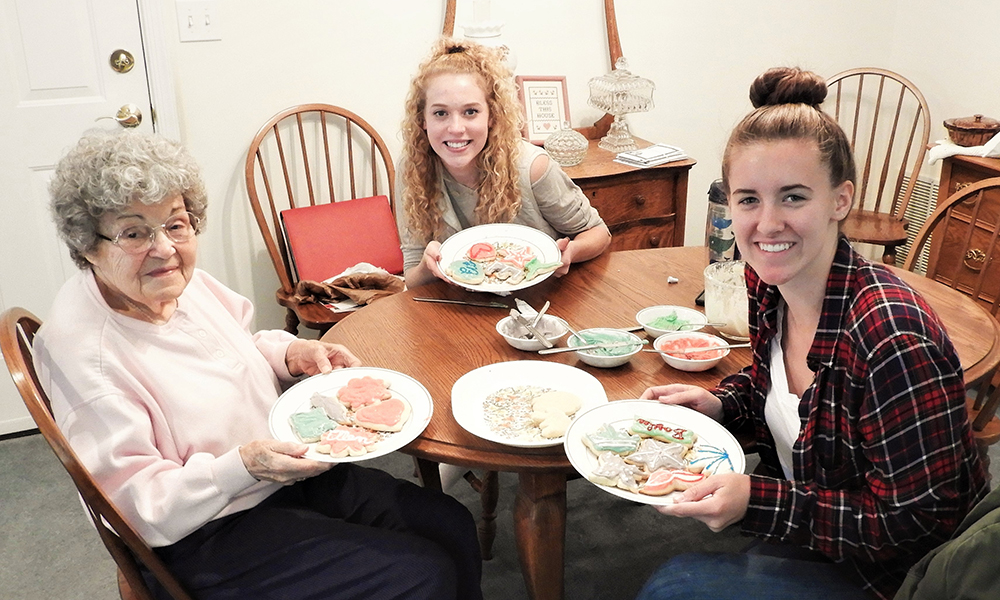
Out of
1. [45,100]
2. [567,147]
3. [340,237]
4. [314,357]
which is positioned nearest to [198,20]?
[45,100]

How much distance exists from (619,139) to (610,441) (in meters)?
2.21

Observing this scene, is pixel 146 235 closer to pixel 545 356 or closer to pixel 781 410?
pixel 545 356

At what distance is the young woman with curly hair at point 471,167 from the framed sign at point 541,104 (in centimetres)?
107

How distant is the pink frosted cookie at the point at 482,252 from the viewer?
2148 millimetres

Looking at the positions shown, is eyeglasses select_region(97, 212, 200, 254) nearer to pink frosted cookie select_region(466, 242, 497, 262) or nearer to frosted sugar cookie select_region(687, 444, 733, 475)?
pink frosted cookie select_region(466, 242, 497, 262)

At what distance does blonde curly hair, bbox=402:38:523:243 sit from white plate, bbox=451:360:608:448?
0.71 m

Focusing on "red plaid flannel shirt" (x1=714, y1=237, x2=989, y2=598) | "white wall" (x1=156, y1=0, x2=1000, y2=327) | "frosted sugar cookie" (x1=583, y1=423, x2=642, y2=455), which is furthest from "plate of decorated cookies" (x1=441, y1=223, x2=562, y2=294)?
"white wall" (x1=156, y1=0, x2=1000, y2=327)

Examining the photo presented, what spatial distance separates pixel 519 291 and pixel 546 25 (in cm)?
172

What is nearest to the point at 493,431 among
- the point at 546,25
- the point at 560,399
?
the point at 560,399

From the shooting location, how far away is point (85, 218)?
1.49 m

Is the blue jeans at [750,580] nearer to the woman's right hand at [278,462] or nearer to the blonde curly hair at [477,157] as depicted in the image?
the woman's right hand at [278,462]

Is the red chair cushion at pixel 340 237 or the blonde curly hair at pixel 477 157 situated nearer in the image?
the blonde curly hair at pixel 477 157

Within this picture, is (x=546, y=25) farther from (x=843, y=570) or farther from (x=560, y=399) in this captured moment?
(x=843, y=570)

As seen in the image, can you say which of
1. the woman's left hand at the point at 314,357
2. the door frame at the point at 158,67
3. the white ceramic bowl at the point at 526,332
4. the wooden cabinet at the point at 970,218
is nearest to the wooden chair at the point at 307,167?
the door frame at the point at 158,67
